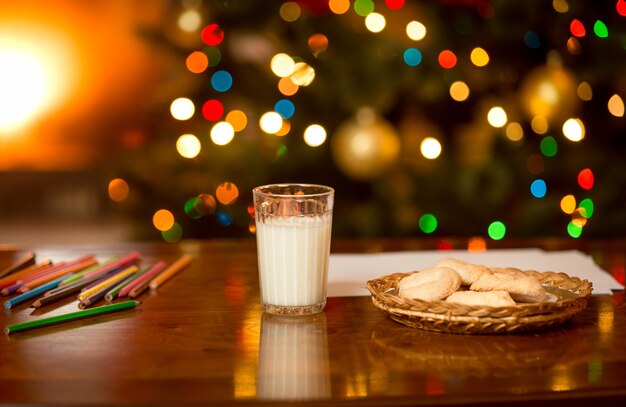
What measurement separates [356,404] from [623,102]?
179 cm

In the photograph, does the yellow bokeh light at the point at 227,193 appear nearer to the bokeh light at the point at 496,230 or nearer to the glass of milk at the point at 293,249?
the bokeh light at the point at 496,230

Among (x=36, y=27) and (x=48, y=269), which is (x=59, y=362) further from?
(x=36, y=27)

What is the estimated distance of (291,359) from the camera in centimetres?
66

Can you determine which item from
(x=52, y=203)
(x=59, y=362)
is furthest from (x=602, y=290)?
(x=52, y=203)

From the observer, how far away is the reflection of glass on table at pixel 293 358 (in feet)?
1.91

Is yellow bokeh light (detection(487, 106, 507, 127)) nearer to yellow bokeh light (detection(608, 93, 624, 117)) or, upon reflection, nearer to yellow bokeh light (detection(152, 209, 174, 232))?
yellow bokeh light (detection(608, 93, 624, 117))

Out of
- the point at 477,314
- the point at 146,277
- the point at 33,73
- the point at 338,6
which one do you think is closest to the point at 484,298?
the point at 477,314

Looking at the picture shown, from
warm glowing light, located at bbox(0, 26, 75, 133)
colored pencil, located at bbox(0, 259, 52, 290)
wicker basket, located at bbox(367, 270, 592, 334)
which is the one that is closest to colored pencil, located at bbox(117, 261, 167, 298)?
colored pencil, located at bbox(0, 259, 52, 290)

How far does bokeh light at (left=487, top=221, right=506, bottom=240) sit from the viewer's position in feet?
7.06

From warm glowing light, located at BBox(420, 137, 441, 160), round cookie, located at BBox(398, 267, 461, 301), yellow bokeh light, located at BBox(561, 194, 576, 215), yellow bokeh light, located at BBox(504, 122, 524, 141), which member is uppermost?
yellow bokeh light, located at BBox(504, 122, 524, 141)

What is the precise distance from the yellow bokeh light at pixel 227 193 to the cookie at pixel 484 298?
1.43m

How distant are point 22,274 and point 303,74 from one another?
3.86ft

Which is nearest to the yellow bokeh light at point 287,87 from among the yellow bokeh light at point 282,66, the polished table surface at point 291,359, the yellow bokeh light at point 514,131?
the yellow bokeh light at point 282,66

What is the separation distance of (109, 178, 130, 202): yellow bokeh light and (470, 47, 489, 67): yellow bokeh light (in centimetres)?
108
